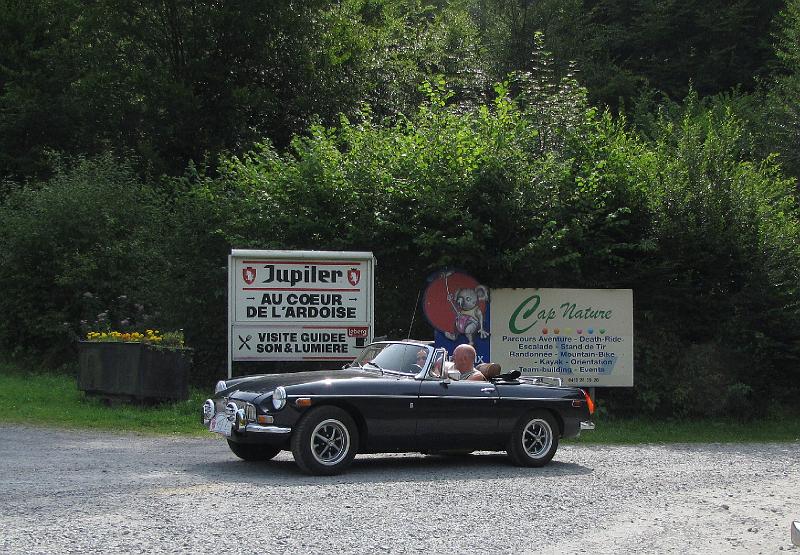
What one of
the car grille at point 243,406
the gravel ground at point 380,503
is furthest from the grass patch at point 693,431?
the car grille at point 243,406

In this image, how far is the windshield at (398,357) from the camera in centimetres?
1167

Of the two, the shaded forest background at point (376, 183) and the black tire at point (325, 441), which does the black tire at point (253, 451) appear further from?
the shaded forest background at point (376, 183)

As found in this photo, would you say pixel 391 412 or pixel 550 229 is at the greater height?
pixel 550 229

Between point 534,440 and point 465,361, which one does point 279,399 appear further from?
point 534,440

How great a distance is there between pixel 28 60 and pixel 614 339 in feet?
78.5

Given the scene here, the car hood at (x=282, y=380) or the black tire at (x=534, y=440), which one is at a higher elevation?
the car hood at (x=282, y=380)

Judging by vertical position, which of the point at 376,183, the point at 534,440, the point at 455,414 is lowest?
the point at 534,440

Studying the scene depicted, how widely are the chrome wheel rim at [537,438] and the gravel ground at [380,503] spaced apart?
0.80 feet

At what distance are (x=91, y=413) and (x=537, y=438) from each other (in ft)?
24.3

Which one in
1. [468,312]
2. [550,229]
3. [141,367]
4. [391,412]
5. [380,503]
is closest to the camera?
[380,503]

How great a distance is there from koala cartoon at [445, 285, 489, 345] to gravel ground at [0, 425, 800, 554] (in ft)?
15.8

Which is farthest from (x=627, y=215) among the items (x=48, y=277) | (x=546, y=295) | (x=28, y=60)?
(x=28, y=60)

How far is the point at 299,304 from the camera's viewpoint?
16.7 meters

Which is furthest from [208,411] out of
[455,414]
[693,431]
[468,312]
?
[693,431]
